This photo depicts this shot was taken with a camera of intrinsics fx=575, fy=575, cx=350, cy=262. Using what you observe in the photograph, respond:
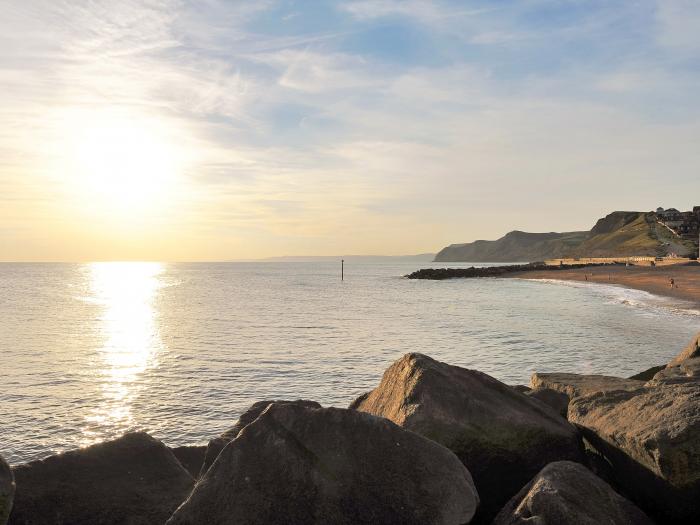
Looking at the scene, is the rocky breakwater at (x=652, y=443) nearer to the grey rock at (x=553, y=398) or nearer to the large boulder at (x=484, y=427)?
the large boulder at (x=484, y=427)

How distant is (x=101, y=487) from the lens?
588 centimetres

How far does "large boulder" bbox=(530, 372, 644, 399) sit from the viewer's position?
851 centimetres

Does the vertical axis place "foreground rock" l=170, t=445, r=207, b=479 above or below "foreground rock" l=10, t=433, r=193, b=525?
below

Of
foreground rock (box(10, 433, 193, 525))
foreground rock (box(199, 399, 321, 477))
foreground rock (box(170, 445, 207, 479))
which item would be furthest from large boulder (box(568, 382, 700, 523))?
foreground rock (box(170, 445, 207, 479))

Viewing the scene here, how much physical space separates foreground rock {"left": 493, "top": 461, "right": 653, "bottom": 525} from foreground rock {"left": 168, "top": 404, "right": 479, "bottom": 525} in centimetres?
46

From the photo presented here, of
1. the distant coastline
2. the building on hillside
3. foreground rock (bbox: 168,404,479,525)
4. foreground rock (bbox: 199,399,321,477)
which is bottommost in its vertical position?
the distant coastline

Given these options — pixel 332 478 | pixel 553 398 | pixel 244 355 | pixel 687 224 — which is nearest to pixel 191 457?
pixel 332 478

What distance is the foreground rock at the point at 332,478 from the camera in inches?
177

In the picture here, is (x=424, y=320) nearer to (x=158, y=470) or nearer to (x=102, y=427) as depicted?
(x=102, y=427)

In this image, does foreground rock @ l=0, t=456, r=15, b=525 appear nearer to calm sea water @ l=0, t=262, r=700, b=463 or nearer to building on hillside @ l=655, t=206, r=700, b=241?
calm sea water @ l=0, t=262, r=700, b=463

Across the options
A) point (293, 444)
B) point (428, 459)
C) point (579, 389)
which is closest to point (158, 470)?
point (293, 444)

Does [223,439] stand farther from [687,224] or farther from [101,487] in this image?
[687,224]

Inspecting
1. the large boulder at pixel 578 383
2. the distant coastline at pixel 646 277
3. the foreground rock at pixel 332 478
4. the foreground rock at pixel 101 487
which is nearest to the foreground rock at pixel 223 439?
the foreground rock at pixel 101 487

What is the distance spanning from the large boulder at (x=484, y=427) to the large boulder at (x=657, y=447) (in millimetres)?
465
